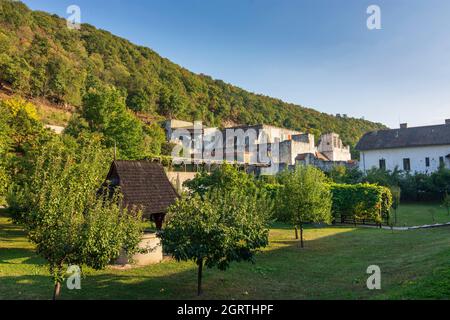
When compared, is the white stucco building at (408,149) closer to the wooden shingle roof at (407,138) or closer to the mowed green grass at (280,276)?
the wooden shingle roof at (407,138)

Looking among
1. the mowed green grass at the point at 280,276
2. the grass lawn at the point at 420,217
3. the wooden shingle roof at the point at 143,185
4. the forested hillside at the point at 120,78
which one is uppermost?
the forested hillside at the point at 120,78

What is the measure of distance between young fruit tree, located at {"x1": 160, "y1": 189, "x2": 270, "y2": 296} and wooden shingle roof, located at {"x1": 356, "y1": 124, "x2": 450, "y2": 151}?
49.0 m

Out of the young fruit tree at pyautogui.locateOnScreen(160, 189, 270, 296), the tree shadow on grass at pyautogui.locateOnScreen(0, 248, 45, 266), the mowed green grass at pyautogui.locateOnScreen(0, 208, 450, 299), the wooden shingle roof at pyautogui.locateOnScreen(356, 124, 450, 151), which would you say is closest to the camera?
the young fruit tree at pyautogui.locateOnScreen(160, 189, 270, 296)

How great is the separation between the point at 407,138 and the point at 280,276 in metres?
48.7

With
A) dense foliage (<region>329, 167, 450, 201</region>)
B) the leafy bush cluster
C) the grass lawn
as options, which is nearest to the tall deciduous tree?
the leafy bush cluster

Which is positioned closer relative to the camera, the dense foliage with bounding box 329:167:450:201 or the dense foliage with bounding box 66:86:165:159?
the dense foliage with bounding box 66:86:165:159

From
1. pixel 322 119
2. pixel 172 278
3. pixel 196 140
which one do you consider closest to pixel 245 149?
pixel 196 140

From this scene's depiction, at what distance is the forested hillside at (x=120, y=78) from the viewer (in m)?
66.8

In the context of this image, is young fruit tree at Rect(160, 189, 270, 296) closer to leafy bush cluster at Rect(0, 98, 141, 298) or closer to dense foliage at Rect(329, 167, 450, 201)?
leafy bush cluster at Rect(0, 98, 141, 298)

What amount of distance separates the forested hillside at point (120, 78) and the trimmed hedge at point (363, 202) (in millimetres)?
58953

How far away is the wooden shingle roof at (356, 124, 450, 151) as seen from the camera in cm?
5028

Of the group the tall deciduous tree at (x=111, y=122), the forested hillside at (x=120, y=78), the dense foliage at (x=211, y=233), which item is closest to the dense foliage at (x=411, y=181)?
the tall deciduous tree at (x=111, y=122)

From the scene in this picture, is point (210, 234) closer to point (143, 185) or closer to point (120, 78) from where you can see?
point (143, 185)
